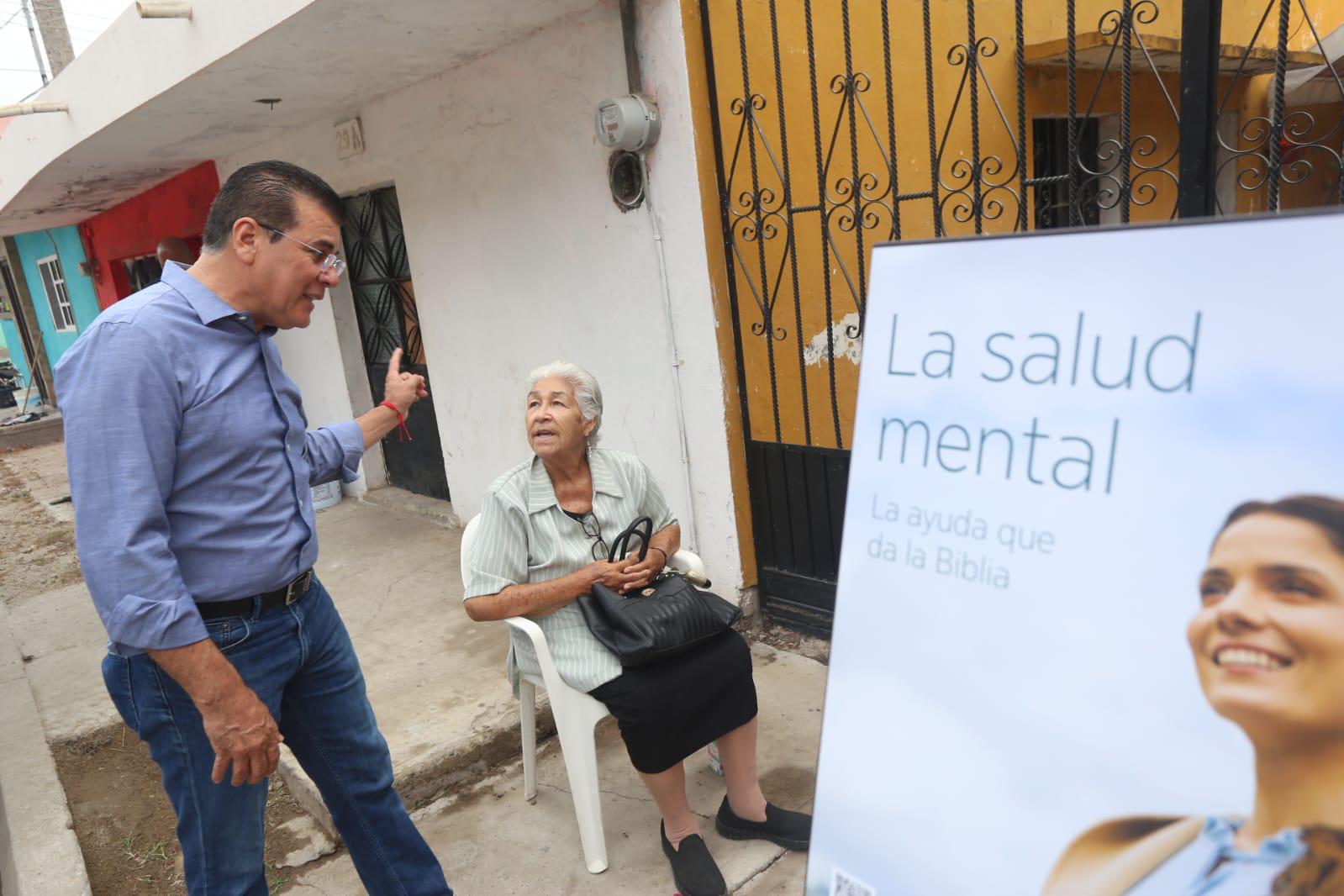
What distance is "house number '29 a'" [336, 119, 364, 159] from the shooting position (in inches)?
208

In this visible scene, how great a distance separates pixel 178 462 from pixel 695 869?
1569 mm

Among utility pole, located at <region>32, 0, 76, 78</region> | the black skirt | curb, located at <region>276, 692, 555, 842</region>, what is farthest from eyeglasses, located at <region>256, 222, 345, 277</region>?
utility pole, located at <region>32, 0, 76, 78</region>

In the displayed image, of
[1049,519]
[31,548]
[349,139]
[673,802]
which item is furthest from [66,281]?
[1049,519]

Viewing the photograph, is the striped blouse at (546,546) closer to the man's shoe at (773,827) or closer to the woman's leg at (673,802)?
the woman's leg at (673,802)

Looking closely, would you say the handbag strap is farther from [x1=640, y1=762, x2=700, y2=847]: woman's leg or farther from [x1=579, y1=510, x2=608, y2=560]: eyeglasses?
[x1=640, y1=762, x2=700, y2=847]: woman's leg

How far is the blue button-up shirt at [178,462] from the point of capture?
1.54 meters

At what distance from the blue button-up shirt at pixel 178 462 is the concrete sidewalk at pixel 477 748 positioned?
3.92 feet

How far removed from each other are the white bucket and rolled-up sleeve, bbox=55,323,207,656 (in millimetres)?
5087

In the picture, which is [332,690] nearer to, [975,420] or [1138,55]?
[975,420]

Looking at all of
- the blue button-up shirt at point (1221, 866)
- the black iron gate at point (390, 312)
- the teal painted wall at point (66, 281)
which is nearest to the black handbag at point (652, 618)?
the blue button-up shirt at point (1221, 866)

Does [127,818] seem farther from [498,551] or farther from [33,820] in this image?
[498,551]

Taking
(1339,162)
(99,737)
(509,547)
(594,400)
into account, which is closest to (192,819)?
(509,547)

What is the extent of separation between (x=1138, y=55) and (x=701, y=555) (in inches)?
167

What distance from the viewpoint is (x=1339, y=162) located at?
215 cm
